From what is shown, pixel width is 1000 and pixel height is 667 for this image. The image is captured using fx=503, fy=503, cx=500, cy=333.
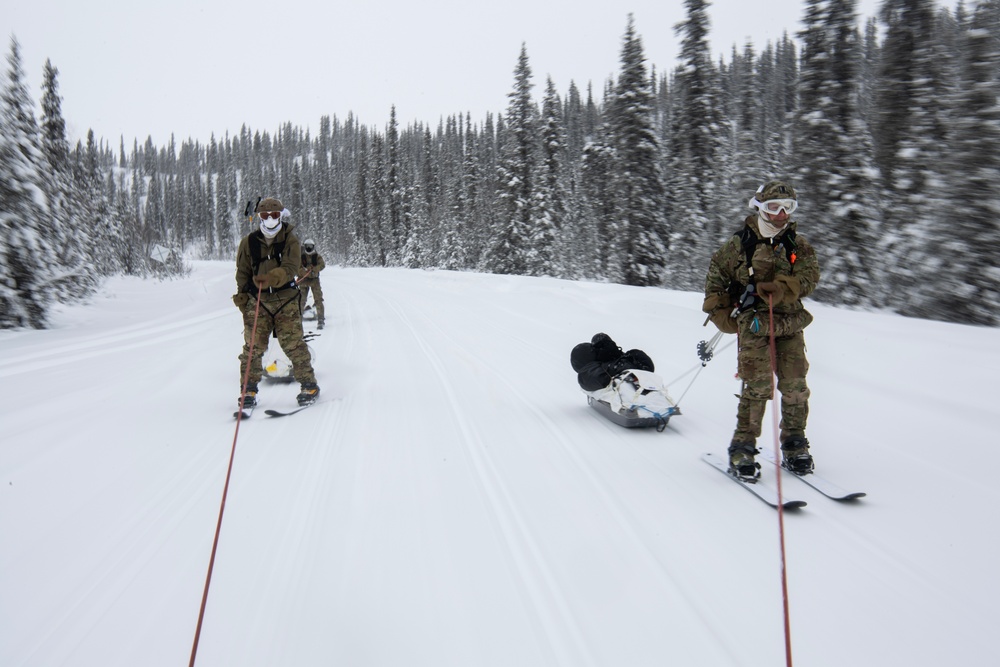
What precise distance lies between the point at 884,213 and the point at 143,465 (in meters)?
20.9

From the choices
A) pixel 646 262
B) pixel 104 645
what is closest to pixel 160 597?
pixel 104 645

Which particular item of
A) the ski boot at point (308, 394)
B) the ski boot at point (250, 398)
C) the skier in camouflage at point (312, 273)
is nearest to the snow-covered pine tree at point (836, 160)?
the skier in camouflage at point (312, 273)

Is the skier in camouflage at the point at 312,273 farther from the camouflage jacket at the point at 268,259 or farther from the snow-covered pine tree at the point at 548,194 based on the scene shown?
the snow-covered pine tree at the point at 548,194

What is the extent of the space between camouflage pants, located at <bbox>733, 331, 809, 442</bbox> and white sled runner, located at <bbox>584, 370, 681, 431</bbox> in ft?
3.49

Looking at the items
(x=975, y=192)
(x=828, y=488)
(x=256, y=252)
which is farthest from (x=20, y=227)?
(x=975, y=192)

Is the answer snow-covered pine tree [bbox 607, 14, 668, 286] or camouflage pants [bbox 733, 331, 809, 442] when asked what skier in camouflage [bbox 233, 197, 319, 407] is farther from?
snow-covered pine tree [bbox 607, 14, 668, 286]

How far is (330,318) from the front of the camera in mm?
14164

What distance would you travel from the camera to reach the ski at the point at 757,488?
337 cm

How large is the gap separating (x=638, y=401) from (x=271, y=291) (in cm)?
444

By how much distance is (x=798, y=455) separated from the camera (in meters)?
3.84

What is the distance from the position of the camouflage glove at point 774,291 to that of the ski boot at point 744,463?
44.5 inches

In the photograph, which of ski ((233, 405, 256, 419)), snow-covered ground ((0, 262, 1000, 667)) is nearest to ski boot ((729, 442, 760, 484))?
snow-covered ground ((0, 262, 1000, 667))

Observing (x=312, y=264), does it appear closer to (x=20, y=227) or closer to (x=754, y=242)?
(x=20, y=227)

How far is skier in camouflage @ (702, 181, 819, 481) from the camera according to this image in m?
3.67
